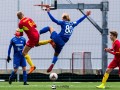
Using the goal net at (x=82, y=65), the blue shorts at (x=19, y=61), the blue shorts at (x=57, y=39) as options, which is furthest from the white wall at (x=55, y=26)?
the blue shorts at (x=57, y=39)

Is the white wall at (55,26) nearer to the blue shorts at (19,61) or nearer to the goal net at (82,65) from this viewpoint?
the goal net at (82,65)

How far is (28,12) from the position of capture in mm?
37094

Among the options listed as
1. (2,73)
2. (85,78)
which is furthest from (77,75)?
(2,73)

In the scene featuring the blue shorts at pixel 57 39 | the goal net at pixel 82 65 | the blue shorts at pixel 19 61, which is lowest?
the goal net at pixel 82 65

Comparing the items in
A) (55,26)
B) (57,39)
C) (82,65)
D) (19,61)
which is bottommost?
(82,65)

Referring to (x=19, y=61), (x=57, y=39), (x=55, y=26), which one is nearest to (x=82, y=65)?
(x=55, y=26)

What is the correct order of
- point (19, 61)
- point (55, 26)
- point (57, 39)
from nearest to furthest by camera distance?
point (57, 39) → point (19, 61) → point (55, 26)

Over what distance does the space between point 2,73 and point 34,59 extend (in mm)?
2102

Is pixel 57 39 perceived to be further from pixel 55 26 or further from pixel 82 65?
pixel 55 26

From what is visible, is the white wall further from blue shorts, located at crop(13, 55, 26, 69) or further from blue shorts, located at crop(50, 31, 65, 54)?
blue shorts, located at crop(50, 31, 65, 54)

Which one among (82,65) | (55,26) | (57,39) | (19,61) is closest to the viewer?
(57,39)

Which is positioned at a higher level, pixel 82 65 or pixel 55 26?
pixel 55 26

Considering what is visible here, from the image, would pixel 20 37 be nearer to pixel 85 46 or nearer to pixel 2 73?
pixel 2 73

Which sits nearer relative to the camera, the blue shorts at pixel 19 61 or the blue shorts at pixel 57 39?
the blue shorts at pixel 57 39
